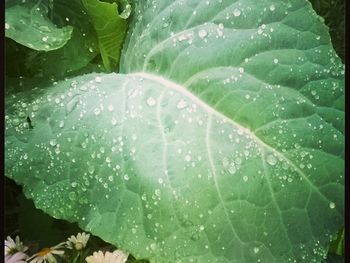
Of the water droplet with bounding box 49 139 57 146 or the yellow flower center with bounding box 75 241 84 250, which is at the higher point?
the water droplet with bounding box 49 139 57 146

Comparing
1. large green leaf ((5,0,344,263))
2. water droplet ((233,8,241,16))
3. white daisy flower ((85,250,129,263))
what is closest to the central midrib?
large green leaf ((5,0,344,263))

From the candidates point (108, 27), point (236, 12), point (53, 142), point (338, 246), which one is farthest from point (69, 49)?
point (338, 246)

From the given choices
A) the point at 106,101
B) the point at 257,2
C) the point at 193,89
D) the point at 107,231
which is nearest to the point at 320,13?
the point at 257,2

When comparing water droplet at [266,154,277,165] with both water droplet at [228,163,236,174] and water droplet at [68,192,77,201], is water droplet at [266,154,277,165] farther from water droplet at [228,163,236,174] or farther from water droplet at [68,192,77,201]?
water droplet at [68,192,77,201]

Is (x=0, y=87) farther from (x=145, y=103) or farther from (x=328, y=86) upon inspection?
(x=328, y=86)

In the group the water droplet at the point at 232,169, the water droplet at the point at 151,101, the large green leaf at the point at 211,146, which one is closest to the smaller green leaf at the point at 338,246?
the large green leaf at the point at 211,146

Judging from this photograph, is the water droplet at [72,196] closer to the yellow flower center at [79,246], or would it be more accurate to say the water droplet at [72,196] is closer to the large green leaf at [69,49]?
the yellow flower center at [79,246]

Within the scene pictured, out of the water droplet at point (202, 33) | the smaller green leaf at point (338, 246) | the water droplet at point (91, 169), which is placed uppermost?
the water droplet at point (202, 33)
